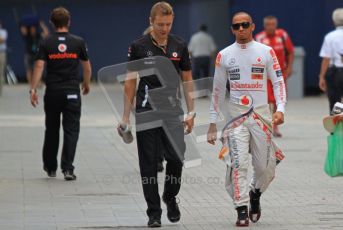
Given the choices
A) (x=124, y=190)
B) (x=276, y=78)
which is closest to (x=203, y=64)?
(x=124, y=190)

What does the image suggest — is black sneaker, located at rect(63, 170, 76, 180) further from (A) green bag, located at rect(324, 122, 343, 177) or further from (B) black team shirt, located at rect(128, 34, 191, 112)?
(A) green bag, located at rect(324, 122, 343, 177)

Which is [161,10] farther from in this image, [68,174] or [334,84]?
[334,84]

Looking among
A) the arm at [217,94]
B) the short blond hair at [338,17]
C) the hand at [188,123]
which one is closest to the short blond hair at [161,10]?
the arm at [217,94]

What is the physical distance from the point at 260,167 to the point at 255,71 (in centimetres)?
85

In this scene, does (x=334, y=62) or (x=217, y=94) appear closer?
(x=217, y=94)

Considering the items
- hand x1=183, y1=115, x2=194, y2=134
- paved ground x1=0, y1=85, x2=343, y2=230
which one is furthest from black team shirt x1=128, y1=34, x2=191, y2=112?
paved ground x1=0, y1=85, x2=343, y2=230

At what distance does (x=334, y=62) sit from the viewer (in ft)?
45.0

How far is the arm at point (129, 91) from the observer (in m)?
8.88

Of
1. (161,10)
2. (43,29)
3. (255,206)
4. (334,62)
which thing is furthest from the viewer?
(43,29)

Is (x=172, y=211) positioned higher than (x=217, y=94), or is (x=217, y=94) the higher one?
(x=217, y=94)

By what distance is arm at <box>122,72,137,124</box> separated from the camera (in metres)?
8.88

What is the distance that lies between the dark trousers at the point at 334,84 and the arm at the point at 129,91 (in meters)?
5.25

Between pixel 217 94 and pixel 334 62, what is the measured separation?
4.96 metres

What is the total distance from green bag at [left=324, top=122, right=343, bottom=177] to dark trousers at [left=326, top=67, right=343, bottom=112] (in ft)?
15.0
